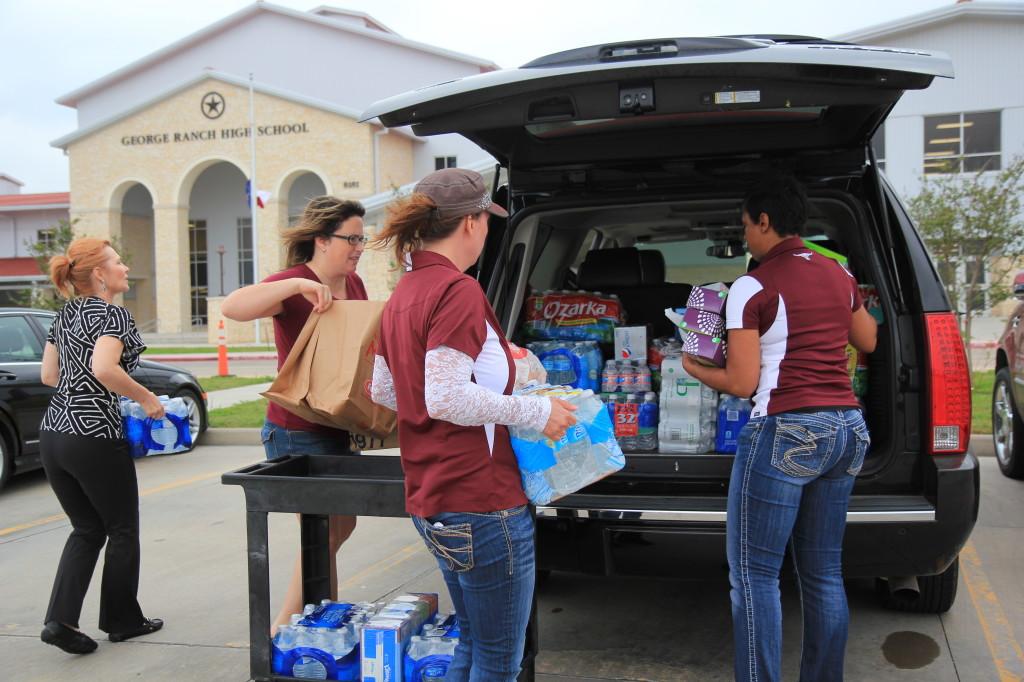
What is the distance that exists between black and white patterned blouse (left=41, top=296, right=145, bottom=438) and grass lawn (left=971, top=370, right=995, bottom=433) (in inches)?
250

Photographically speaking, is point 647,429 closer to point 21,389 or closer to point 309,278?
point 309,278

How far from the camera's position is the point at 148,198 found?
43844 mm

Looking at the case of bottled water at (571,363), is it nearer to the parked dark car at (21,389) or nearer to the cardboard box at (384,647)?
the cardboard box at (384,647)

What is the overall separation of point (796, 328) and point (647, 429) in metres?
1.27

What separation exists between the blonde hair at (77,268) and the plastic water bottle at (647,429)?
8.04 feet

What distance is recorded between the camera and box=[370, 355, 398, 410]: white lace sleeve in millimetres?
2672

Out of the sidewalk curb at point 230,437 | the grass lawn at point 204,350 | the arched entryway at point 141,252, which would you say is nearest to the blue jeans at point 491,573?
the sidewalk curb at point 230,437

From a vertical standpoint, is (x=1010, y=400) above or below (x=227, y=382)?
above

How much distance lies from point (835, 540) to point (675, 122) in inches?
67.7

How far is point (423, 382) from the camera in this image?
2.31 metres

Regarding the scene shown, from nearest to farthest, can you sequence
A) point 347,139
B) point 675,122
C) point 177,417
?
1. point 675,122
2. point 177,417
3. point 347,139

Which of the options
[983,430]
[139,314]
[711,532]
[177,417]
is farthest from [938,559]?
[139,314]

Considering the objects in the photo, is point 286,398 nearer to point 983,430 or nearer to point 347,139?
point 983,430

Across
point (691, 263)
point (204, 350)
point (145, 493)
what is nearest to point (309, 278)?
point (691, 263)
